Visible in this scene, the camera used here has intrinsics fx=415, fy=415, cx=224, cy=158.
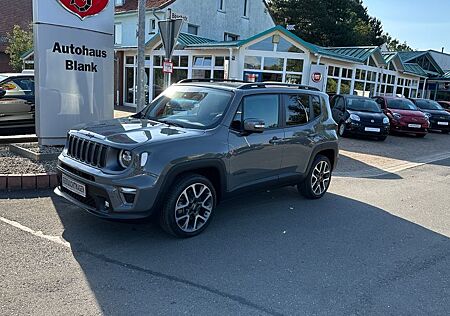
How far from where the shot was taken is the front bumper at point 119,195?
A: 4.16 m

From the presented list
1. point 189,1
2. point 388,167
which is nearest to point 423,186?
point 388,167

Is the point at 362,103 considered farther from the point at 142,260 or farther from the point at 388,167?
the point at 142,260

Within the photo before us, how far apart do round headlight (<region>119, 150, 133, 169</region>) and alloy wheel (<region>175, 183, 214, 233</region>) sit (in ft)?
2.28

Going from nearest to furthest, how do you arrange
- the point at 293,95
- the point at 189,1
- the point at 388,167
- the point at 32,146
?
the point at 293,95 < the point at 32,146 < the point at 388,167 < the point at 189,1

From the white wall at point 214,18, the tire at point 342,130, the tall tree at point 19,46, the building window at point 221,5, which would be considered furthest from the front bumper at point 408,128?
the tall tree at point 19,46

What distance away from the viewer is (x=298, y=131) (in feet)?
19.7

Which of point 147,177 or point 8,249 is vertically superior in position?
point 147,177

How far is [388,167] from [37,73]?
26.3 ft

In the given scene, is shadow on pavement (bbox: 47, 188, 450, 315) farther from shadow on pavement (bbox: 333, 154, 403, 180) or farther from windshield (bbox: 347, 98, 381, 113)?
windshield (bbox: 347, 98, 381, 113)

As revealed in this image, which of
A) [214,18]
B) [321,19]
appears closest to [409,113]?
[214,18]

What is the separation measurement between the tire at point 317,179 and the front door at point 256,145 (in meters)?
0.91

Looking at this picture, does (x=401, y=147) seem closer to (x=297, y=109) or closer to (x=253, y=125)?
(x=297, y=109)

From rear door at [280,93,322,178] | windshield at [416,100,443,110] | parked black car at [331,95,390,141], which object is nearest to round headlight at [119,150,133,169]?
rear door at [280,93,322,178]

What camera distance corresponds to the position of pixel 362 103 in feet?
51.6
